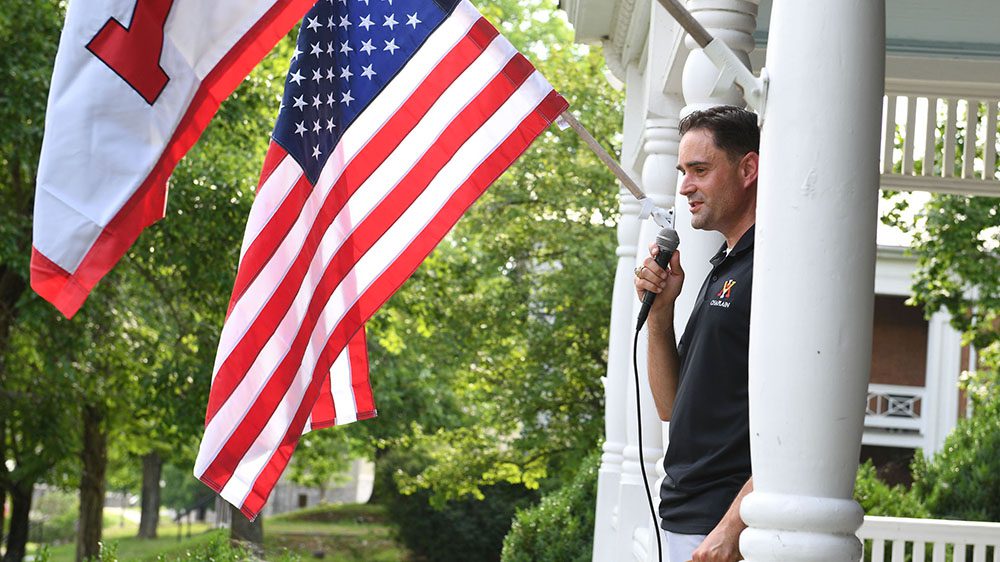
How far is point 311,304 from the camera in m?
4.57

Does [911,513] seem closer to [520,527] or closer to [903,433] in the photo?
[520,527]

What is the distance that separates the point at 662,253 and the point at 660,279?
0.06 m

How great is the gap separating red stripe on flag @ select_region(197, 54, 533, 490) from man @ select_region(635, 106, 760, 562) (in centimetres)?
135

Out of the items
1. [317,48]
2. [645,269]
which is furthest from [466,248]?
[645,269]

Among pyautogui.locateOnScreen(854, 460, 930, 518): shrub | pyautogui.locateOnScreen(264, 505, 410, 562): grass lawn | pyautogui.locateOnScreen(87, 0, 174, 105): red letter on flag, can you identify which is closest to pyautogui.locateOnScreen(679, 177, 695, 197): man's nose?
pyautogui.locateOnScreen(87, 0, 174, 105): red letter on flag

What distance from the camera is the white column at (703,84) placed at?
12.5ft

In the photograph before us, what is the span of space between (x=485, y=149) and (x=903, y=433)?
76.8 ft

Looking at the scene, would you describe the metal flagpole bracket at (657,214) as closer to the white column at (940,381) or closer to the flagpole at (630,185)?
the flagpole at (630,185)

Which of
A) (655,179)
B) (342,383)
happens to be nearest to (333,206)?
(342,383)

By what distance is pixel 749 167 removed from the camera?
3205mm

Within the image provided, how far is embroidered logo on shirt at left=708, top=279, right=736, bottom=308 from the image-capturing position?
313cm

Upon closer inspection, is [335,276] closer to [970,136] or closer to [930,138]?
[930,138]

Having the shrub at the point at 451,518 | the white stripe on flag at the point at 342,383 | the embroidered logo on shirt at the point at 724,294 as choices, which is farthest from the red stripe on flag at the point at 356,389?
the shrub at the point at 451,518

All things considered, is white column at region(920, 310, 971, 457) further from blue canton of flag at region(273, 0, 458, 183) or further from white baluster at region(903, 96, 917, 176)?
blue canton of flag at region(273, 0, 458, 183)
